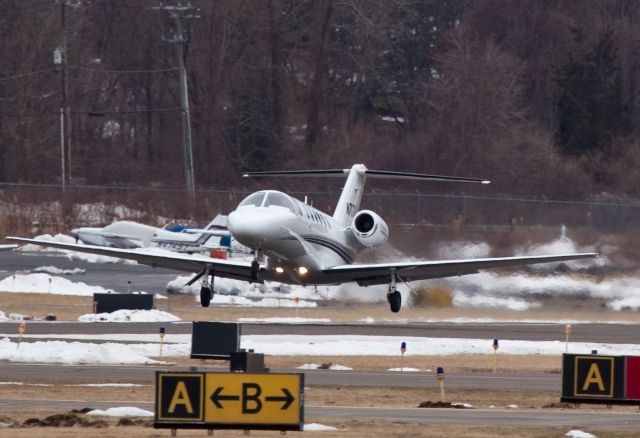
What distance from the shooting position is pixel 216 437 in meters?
17.8

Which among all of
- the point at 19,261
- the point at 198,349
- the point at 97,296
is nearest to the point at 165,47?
the point at 19,261

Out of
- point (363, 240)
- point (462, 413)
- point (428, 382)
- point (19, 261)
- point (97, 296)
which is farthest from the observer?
point (19, 261)

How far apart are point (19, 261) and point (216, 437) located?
140 feet

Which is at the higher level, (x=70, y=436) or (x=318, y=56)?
(x=318, y=56)

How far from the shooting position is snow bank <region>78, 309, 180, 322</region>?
128 ft

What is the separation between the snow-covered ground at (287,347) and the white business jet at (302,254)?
1450 millimetres

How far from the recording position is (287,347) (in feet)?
106

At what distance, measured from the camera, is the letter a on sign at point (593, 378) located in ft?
71.1

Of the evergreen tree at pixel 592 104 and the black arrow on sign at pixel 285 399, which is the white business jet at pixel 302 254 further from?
the evergreen tree at pixel 592 104

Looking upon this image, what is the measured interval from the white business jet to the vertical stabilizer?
36 cm

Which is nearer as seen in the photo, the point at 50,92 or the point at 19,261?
the point at 19,261

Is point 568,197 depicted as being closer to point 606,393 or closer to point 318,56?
point 318,56

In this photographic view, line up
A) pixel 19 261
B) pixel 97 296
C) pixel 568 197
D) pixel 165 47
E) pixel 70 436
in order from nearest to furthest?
pixel 70 436
pixel 97 296
pixel 19 261
pixel 568 197
pixel 165 47

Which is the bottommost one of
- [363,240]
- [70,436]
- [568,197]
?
[70,436]
